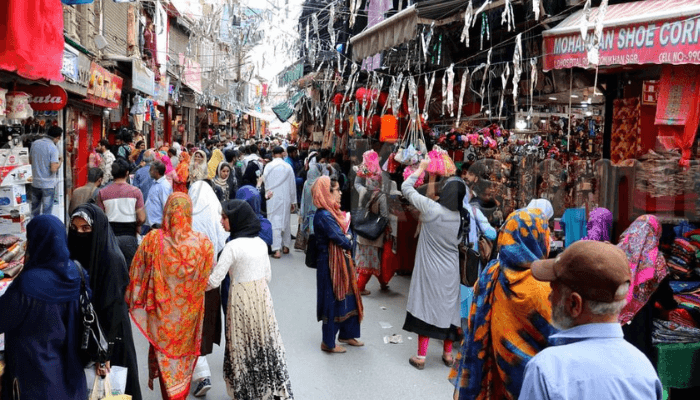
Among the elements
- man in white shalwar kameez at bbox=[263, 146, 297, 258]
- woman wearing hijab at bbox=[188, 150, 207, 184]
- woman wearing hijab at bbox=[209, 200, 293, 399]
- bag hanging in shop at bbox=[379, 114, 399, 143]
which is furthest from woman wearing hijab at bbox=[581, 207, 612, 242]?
man in white shalwar kameez at bbox=[263, 146, 297, 258]

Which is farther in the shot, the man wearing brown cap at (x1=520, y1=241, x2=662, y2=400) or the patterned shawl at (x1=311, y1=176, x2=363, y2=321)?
the patterned shawl at (x1=311, y1=176, x2=363, y2=321)

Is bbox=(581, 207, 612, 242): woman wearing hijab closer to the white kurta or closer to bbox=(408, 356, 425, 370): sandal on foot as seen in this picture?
bbox=(408, 356, 425, 370): sandal on foot

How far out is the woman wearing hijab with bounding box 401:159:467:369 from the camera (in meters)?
5.67

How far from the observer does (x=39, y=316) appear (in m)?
3.35

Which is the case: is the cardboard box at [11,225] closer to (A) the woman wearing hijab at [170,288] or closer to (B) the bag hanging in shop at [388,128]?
(A) the woman wearing hijab at [170,288]

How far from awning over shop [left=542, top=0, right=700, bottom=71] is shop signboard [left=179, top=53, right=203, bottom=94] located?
59.7 feet

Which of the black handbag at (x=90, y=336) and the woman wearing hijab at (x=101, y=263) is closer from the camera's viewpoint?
the black handbag at (x=90, y=336)

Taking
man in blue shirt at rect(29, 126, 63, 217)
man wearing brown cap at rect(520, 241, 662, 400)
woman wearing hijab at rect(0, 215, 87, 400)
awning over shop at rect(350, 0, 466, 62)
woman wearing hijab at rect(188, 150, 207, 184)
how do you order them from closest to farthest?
man wearing brown cap at rect(520, 241, 662, 400) < woman wearing hijab at rect(0, 215, 87, 400) < awning over shop at rect(350, 0, 466, 62) < woman wearing hijab at rect(188, 150, 207, 184) < man in blue shirt at rect(29, 126, 63, 217)

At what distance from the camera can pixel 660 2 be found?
5.59m

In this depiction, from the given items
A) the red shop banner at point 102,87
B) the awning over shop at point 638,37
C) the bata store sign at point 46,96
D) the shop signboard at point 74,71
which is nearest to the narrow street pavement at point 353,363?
the awning over shop at point 638,37

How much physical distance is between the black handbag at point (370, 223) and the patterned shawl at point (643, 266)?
3987mm

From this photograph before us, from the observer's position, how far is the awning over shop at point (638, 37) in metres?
4.92

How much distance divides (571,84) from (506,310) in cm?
435

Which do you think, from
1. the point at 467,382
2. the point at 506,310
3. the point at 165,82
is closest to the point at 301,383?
the point at 467,382
